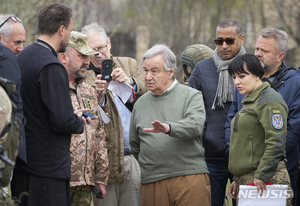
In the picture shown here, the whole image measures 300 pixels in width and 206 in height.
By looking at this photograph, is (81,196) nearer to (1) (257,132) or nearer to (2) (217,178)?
(2) (217,178)

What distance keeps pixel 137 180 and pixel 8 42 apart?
1980mm

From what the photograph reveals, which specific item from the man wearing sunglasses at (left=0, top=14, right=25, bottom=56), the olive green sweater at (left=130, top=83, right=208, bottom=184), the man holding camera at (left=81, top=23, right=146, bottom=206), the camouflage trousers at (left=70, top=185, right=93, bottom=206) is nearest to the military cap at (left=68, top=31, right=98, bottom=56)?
the man holding camera at (left=81, top=23, right=146, bottom=206)

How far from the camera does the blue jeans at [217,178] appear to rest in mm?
6461

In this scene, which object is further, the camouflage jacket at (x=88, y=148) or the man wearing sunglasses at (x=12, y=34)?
the man wearing sunglasses at (x=12, y=34)

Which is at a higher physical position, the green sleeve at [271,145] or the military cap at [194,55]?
the military cap at [194,55]

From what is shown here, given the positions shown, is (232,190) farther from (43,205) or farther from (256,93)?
(43,205)

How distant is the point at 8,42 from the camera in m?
6.46

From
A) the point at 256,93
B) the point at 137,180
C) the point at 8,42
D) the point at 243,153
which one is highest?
the point at 8,42

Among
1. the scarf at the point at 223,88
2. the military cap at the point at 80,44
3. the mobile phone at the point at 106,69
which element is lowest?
the scarf at the point at 223,88

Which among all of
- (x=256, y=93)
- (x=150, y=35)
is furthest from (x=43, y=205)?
(x=150, y=35)

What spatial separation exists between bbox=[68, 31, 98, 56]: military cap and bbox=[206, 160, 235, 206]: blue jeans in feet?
5.89

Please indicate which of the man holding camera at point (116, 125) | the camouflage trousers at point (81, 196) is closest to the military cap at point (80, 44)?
the man holding camera at point (116, 125)

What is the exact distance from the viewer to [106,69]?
20.1 ft

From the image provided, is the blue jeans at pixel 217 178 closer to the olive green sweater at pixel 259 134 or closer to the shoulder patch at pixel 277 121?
the olive green sweater at pixel 259 134
